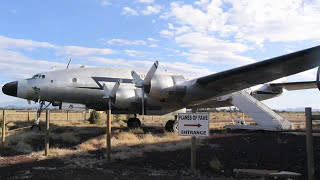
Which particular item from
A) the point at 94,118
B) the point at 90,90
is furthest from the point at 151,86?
the point at 94,118

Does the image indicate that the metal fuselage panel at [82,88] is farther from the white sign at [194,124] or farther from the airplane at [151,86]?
the white sign at [194,124]

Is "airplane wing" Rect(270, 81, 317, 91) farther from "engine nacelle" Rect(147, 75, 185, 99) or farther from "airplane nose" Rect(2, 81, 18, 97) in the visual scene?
"airplane nose" Rect(2, 81, 18, 97)

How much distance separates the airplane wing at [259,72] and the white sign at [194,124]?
10.6 ft

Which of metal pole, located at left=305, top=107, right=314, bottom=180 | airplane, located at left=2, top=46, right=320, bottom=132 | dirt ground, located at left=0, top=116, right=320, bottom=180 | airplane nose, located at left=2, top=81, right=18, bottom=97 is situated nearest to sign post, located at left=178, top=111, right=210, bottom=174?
dirt ground, located at left=0, top=116, right=320, bottom=180

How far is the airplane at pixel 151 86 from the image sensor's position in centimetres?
1106

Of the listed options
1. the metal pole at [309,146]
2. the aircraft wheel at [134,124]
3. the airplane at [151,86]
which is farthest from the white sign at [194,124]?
the aircraft wheel at [134,124]

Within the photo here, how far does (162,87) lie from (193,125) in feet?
A: 17.0

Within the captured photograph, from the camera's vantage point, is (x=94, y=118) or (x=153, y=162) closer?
(x=153, y=162)

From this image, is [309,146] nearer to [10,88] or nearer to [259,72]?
[259,72]

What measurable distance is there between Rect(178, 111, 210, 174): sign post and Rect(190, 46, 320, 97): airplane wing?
3.25 metres

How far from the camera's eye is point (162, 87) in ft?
40.0

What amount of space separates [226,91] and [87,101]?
7.86 metres

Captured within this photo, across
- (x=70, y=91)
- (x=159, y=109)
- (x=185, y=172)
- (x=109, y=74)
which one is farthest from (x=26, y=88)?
(x=185, y=172)

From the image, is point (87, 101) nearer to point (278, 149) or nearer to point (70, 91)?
point (70, 91)
